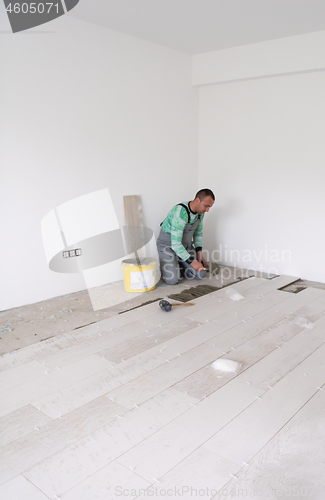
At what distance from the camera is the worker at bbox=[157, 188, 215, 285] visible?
4062 millimetres

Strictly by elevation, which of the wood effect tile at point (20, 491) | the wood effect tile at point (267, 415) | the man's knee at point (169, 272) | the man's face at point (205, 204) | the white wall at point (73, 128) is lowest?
the man's knee at point (169, 272)

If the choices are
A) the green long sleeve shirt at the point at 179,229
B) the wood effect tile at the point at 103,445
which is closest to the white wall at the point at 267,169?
the green long sleeve shirt at the point at 179,229

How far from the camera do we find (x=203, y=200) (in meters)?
4.00

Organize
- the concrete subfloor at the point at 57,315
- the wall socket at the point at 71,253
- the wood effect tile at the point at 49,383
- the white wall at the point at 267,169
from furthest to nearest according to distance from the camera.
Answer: the white wall at the point at 267,169 → the wall socket at the point at 71,253 → the concrete subfloor at the point at 57,315 → the wood effect tile at the point at 49,383

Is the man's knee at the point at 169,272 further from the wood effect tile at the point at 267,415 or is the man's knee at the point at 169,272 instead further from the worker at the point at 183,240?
the wood effect tile at the point at 267,415

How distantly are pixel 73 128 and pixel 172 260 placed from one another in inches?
67.4

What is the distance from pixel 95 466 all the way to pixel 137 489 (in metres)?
0.21

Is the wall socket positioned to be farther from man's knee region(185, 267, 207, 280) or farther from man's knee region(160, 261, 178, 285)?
man's knee region(185, 267, 207, 280)

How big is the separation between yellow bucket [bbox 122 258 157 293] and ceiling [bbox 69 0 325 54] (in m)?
2.31

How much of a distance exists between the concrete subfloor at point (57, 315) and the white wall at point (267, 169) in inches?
25.6

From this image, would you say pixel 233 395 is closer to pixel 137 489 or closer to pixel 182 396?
pixel 182 396

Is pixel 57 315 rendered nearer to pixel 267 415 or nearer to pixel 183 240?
pixel 183 240

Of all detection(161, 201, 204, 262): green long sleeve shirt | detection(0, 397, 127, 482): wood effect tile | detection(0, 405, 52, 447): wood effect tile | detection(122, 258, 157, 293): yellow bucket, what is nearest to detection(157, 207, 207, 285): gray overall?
detection(161, 201, 204, 262): green long sleeve shirt

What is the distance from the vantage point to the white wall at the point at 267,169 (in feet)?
13.7
